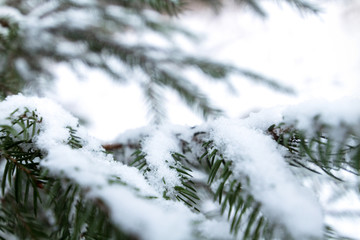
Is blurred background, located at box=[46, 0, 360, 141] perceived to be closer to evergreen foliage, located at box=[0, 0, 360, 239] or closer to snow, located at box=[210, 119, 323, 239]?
evergreen foliage, located at box=[0, 0, 360, 239]

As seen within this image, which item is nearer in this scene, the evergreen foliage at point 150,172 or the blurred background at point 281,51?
the evergreen foliage at point 150,172

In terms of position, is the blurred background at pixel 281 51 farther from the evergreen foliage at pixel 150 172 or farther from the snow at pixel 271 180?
the snow at pixel 271 180

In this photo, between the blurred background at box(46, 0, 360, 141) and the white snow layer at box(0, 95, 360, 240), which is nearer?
the white snow layer at box(0, 95, 360, 240)

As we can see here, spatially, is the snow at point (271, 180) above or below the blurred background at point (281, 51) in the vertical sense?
below

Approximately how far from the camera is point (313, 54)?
12.9 feet

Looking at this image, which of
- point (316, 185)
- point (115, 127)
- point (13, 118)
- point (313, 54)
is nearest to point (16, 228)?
point (13, 118)

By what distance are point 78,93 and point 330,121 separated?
317cm

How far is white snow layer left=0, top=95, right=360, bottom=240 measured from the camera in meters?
0.21

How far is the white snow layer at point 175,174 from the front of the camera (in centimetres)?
21

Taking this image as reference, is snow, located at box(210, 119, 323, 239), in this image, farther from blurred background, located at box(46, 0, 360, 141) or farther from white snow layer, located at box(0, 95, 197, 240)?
blurred background, located at box(46, 0, 360, 141)

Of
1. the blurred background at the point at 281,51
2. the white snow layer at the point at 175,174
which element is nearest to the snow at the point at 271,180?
the white snow layer at the point at 175,174

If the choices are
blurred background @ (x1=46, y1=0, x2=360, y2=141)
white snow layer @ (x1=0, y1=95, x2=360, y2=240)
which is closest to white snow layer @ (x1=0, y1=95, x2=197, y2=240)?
white snow layer @ (x1=0, y1=95, x2=360, y2=240)

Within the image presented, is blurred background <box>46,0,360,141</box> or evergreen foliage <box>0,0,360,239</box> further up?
blurred background <box>46,0,360,141</box>

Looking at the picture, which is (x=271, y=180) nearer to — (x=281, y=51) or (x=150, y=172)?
(x=150, y=172)
